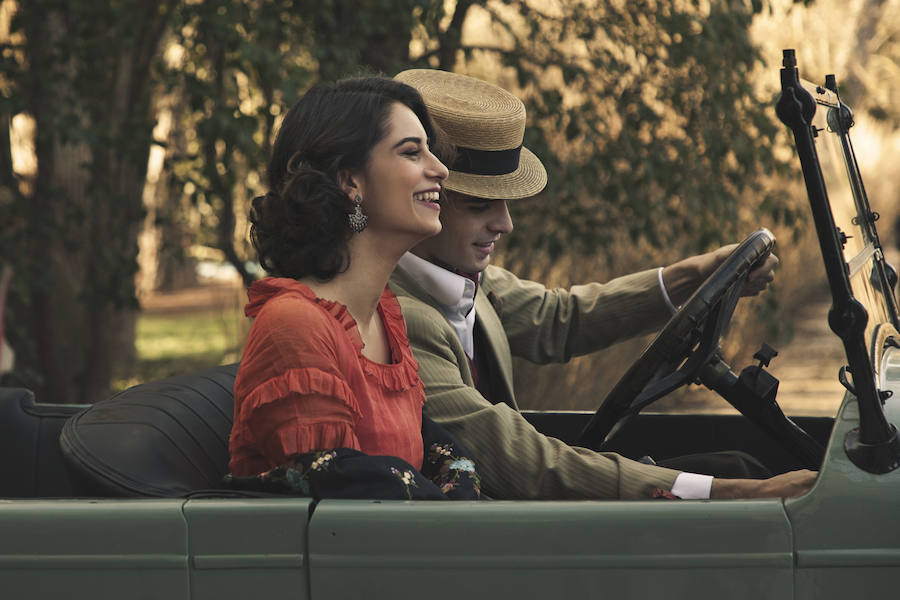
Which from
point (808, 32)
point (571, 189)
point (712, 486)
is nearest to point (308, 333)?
point (712, 486)

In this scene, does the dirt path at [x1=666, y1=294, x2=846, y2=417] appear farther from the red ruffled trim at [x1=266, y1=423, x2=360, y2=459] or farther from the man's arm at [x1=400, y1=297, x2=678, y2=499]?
the red ruffled trim at [x1=266, y1=423, x2=360, y2=459]

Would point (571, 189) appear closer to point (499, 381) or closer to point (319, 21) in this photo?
point (319, 21)

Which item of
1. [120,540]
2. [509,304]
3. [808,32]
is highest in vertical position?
[808,32]

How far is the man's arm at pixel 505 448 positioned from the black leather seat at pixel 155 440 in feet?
1.40

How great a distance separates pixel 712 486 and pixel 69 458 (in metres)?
1.10

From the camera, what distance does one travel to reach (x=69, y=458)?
186cm

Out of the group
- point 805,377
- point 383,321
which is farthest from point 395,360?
point 805,377

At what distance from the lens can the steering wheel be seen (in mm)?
2102

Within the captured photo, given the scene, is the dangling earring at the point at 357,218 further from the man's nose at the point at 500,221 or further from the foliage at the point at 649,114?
the foliage at the point at 649,114

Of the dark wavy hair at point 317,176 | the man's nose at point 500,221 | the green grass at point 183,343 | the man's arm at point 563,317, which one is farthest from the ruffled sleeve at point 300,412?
the green grass at point 183,343

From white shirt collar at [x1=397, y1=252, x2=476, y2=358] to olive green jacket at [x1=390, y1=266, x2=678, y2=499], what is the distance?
0.02 metres

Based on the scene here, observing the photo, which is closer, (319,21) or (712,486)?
(712,486)

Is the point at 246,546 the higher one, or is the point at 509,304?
the point at 509,304

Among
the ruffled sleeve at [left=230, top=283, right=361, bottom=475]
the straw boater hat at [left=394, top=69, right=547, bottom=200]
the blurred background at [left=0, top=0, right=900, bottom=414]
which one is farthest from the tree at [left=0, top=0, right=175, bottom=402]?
the ruffled sleeve at [left=230, top=283, right=361, bottom=475]
